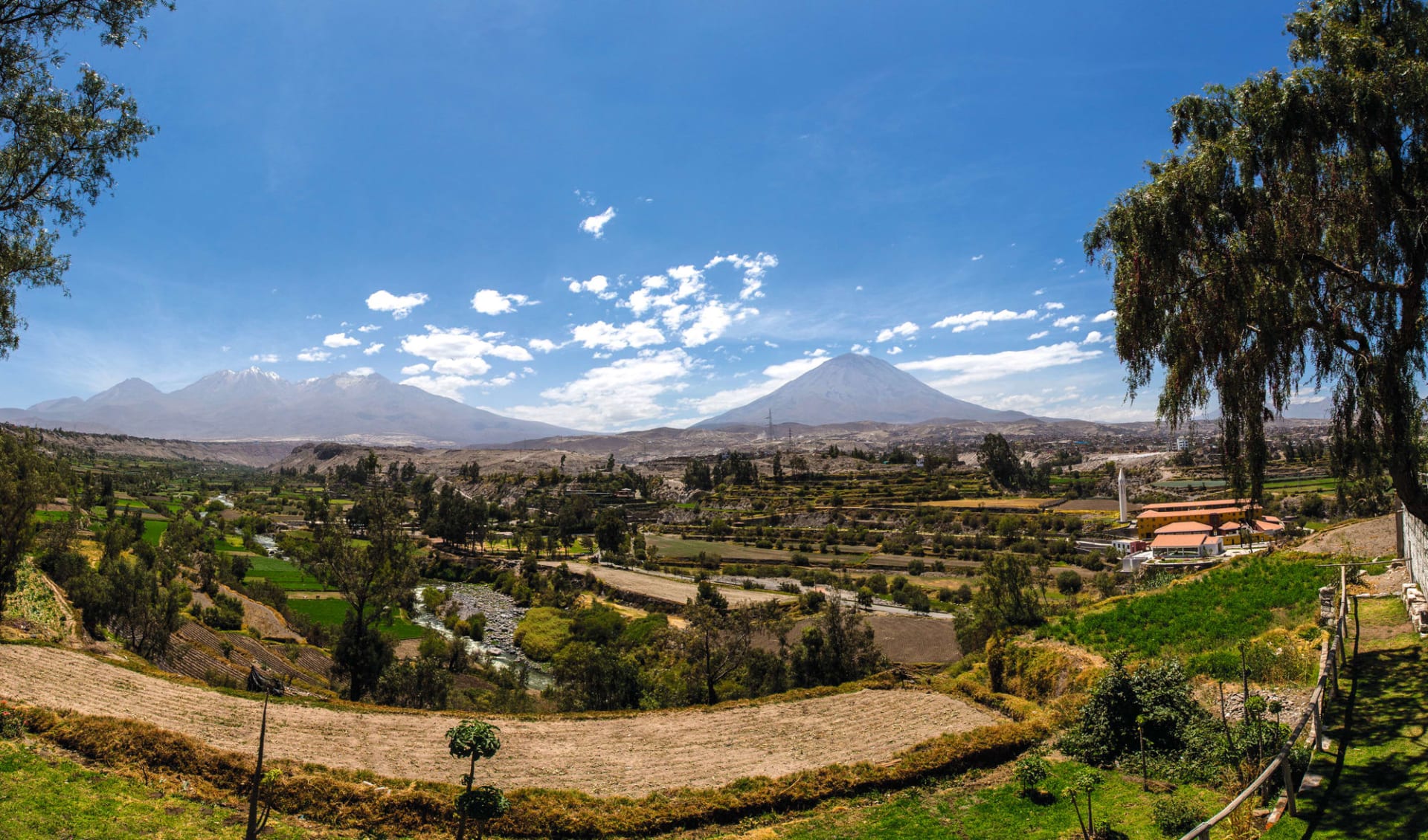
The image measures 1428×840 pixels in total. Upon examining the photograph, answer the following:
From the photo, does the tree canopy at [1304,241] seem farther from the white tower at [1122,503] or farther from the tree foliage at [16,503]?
the white tower at [1122,503]

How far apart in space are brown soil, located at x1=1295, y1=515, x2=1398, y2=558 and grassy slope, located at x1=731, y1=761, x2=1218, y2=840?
21.0 metres

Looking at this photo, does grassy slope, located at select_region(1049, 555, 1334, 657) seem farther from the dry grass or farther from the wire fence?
the dry grass

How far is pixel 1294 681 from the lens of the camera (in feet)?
41.0

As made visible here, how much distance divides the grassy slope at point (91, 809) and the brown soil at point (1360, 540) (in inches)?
1350

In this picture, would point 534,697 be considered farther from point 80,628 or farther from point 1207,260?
point 1207,260

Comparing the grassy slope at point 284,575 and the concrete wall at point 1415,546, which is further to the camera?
the grassy slope at point 284,575

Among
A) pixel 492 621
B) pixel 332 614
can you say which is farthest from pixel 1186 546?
pixel 332 614

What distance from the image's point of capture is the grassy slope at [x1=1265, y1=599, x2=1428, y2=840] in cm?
646

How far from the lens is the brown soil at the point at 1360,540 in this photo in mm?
24297

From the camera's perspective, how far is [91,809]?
9742mm

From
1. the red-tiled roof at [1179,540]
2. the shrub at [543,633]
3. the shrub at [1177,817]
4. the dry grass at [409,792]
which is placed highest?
the shrub at [1177,817]

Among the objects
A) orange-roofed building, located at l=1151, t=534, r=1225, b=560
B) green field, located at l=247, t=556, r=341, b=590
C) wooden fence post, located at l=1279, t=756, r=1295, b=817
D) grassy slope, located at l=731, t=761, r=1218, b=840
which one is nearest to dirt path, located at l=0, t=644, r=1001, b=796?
grassy slope, located at l=731, t=761, r=1218, b=840

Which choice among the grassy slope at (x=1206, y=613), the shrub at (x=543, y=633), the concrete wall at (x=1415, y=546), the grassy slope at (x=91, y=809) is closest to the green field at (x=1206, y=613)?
the grassy slope at (x=1206, y=613)

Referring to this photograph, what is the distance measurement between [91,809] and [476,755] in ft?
20.8
